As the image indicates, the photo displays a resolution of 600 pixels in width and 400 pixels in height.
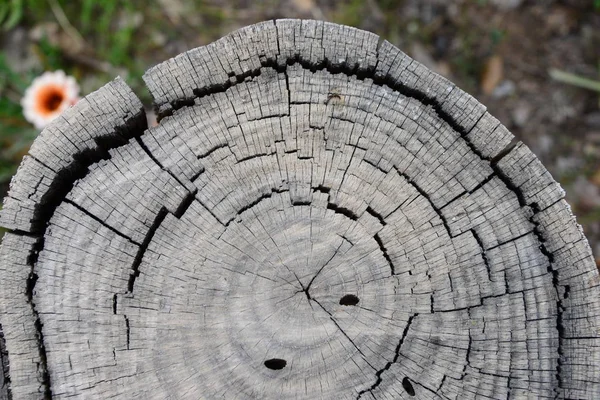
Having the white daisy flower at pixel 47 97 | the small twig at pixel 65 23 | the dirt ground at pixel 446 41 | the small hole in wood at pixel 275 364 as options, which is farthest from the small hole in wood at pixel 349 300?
the small twig at pixel 65 23

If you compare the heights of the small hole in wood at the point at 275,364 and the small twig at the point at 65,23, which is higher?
the small twig at the point at 65,23

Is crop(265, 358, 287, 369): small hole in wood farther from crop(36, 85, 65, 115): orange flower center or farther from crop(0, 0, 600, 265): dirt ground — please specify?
crop(0, 0, 600, 265): dirt ground

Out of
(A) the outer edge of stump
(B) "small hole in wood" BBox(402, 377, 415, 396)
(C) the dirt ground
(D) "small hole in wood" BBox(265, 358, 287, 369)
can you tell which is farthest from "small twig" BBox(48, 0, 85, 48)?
(B) "small hole in wood" BBox(402, 377, 415, 396)

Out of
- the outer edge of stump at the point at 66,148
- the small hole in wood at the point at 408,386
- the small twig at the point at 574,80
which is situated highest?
the small twig at the point at 574,80

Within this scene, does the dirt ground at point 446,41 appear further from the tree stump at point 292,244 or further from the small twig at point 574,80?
the tree stump at point 292,244

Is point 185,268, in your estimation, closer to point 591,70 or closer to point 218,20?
point 218,20

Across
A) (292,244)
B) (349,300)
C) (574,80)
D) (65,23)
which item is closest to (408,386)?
(349,300)
